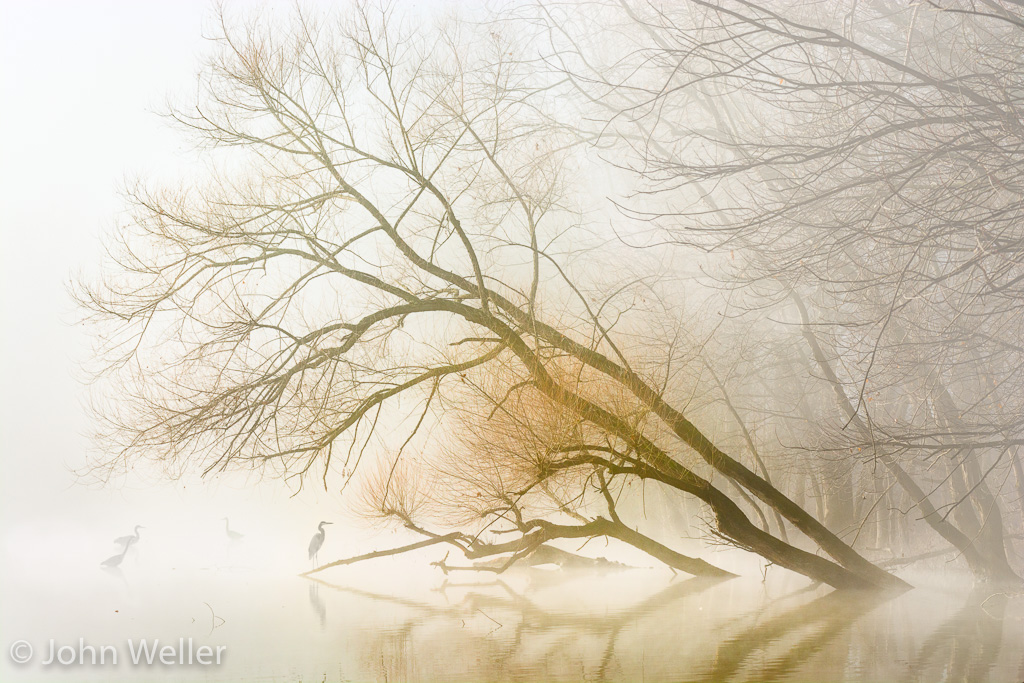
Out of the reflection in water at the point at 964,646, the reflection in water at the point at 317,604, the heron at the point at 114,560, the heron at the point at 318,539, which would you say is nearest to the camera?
the reflection in water at the point at 964,646

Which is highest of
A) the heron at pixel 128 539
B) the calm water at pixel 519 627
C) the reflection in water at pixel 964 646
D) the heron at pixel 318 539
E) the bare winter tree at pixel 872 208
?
the bare winter tree at pixel 872 208

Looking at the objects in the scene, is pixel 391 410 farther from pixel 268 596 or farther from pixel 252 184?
pixel 268 596

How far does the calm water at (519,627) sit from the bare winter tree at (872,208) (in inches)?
47.9

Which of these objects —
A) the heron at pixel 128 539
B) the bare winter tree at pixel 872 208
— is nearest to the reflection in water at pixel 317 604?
the heron at pixel 128 539

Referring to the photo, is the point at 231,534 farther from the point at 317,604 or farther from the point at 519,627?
the point at 519,627

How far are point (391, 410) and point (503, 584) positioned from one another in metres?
3.13

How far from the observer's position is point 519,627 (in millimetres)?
7227


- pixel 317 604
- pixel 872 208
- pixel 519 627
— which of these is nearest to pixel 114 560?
pixel 317 604

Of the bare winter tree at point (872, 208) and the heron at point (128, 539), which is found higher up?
the bare winter tree at point (872, 208)

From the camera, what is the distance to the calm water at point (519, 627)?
5.78 meters

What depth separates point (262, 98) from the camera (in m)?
7.44

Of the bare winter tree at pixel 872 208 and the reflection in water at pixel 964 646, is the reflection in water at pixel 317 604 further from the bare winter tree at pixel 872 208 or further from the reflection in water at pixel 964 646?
the reflection in water at pixel 964 646

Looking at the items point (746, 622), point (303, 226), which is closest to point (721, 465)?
point (746, 622)

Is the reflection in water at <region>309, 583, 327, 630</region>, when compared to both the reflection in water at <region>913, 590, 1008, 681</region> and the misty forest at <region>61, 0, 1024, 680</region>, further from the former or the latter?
the reflection in water at <region>913, 590, 1008, 681</region>
